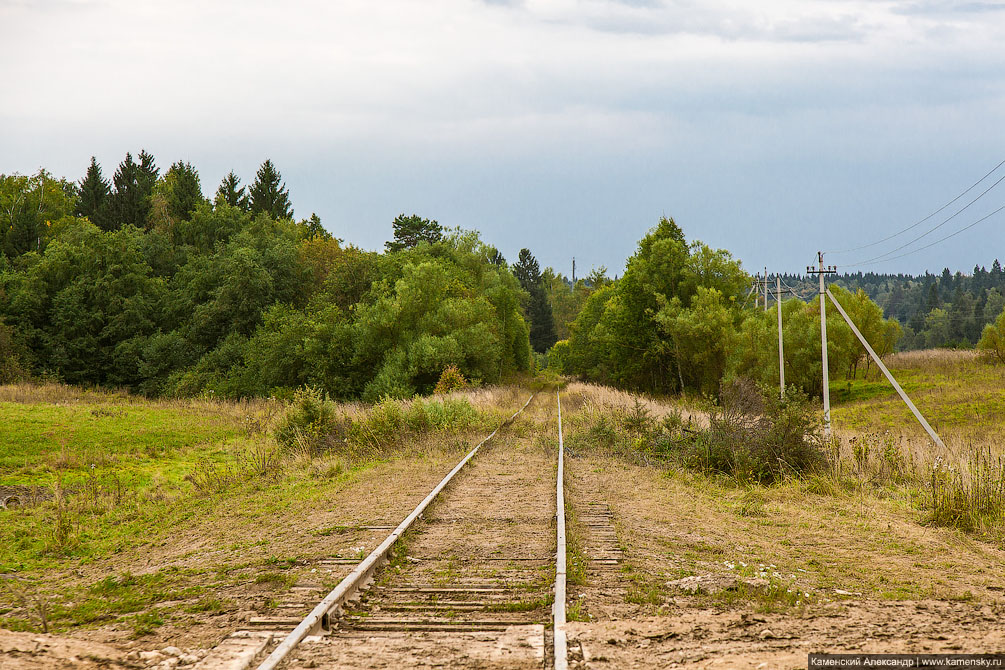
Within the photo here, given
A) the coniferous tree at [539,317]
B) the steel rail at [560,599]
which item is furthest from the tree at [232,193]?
the steel rail at [560,599]

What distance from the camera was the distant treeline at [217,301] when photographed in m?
52.5

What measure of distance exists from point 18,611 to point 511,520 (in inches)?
219

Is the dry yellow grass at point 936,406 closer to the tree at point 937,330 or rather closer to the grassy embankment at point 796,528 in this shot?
the grassy embankment at point 796,528

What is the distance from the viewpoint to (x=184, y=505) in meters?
12.8

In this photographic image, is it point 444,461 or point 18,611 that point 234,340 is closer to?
point 444,461

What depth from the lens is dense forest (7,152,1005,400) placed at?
51156mm

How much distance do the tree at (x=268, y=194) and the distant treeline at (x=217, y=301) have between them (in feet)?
24.7

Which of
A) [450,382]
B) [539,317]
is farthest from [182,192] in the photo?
[539,317]

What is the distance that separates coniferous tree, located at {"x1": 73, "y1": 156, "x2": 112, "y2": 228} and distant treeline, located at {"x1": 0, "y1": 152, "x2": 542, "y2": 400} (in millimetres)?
185

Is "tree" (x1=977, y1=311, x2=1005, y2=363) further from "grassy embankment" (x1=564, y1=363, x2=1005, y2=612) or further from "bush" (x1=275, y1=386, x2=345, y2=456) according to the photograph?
"bush" (x1=275, y1=386, x2=345, y2=456)

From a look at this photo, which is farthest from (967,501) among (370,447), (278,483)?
(370,447)

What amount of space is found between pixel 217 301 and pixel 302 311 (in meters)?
7.31

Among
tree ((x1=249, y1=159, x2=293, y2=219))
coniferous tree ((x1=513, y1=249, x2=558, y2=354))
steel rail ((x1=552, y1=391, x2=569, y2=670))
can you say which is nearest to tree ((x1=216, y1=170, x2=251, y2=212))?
tree ((x1=249, y1=159, x2=293, y2=219))

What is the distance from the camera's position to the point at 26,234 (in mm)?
71812
